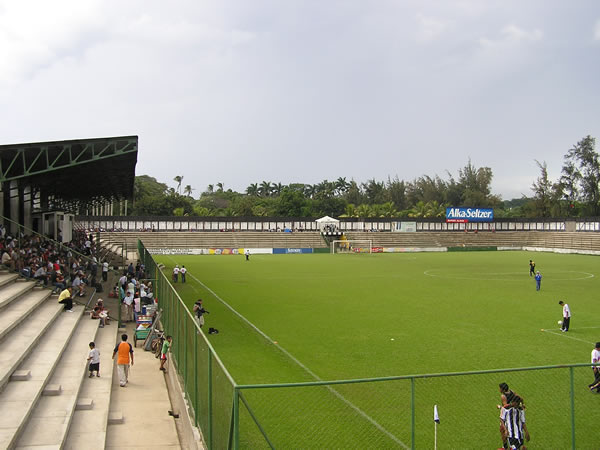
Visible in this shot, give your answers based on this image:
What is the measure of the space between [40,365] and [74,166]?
16.0 meters

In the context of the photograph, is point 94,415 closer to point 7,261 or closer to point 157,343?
point 157,343

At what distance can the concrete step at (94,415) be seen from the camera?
10172mm

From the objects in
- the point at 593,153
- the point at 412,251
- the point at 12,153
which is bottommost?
the point at 412,251

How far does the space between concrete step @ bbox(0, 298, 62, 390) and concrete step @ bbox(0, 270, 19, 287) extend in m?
1.59

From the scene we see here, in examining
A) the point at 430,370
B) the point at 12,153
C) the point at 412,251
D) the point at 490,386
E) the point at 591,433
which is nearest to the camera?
the point at 591,433

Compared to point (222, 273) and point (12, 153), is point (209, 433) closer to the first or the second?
point (12, 153)

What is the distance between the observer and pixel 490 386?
13172 mm

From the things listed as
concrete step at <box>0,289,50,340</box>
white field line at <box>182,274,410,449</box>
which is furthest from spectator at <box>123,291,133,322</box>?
white field line at <box>182,274,410,449</box>

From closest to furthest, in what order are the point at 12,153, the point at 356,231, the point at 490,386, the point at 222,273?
1. the point at 490,386
2. the point at 12,153
3. the point at 222,273
4. the point at 356,231

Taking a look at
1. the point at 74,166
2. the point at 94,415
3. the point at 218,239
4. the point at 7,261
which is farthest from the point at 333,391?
the point at 218,239

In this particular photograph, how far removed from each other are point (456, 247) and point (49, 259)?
2867 inches

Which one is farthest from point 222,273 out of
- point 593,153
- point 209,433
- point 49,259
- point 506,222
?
point 593,153

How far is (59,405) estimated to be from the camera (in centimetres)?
1153

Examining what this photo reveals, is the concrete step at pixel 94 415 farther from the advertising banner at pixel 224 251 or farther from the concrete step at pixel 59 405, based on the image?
the advertising banner at pixel 224 251
